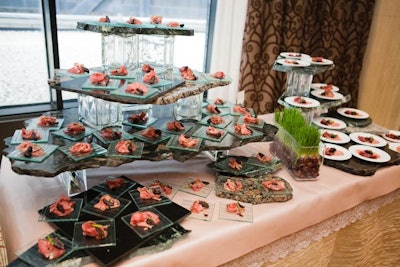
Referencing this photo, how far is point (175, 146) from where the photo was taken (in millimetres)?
1151

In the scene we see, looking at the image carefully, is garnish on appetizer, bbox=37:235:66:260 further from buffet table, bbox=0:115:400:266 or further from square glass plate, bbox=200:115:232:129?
square glass plate, bbox=200:115:232:129

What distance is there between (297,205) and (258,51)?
1.24 metres

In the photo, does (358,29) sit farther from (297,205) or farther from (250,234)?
(250,234)

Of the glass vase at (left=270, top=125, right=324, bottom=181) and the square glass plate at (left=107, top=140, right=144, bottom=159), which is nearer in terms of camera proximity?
the square glass plate at (left=107, top=140, right=144, bottom=159)

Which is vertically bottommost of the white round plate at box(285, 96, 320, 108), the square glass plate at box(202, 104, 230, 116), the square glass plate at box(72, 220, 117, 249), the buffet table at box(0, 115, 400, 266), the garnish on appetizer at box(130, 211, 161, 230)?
the buffet table at box(0, 115, 400, 266)

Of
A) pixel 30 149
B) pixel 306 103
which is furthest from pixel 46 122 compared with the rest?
pixel 306 103

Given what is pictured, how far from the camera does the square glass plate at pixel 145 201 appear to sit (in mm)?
1025

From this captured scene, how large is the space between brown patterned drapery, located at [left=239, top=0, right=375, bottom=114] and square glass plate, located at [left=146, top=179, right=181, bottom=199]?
1.15 meters

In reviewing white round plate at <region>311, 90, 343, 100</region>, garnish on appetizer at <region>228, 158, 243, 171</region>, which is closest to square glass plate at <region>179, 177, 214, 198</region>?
garnish on appetizer at <region>228, 158, 243, 171</region>

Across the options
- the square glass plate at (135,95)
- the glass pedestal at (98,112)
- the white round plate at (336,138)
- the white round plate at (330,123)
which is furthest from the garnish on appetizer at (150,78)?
the white round plate at (330,123)

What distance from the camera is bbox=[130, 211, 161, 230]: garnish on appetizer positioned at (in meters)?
0.93

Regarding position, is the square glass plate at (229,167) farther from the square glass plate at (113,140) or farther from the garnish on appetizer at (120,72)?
the garnish on appetizer at (120,72)

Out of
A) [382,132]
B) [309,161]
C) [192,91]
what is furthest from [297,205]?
[382,132]

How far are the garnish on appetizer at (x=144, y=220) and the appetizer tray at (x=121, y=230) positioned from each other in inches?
0.9
